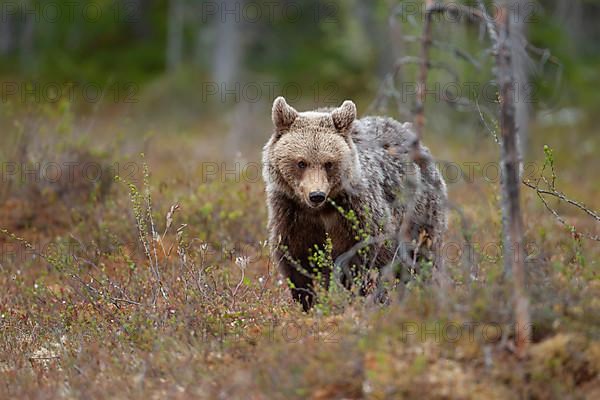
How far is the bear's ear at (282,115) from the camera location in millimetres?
6586

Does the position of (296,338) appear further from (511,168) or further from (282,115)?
(282,115)

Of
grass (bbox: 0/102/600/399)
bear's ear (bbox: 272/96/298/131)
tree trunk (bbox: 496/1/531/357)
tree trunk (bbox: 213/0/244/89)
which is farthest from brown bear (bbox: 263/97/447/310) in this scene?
tree trunk (bbox: 213/0/244/89)

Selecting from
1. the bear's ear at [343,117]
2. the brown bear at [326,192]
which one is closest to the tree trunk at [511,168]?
the brown bear at [326,192]

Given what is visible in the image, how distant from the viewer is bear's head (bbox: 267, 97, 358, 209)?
6.25 meters

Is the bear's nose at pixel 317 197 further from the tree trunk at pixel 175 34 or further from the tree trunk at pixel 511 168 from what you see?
the tree trunk at pixel 175 34

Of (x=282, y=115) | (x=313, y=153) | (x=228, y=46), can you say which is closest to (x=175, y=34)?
(x=228, y=46)

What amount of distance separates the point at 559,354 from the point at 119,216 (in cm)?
580

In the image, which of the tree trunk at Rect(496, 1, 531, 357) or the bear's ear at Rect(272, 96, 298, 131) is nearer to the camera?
the tree trunk at Rect(496, 1, 531, 357)

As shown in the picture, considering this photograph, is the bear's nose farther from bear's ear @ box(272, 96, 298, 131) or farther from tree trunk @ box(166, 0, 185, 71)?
tree trunk @ box(166, 0, 185, 71)

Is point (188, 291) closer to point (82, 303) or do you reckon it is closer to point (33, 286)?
point (82, 303)

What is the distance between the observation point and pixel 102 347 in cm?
565

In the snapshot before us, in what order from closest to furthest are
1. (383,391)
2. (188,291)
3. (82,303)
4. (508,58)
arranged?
1. (383,391)
2. (508,58)
3. (188,291)
4. (82,303)

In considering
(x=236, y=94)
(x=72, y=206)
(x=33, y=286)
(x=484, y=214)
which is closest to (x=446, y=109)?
(x=236, y=94)

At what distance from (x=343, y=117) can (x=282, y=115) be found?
48 cm
